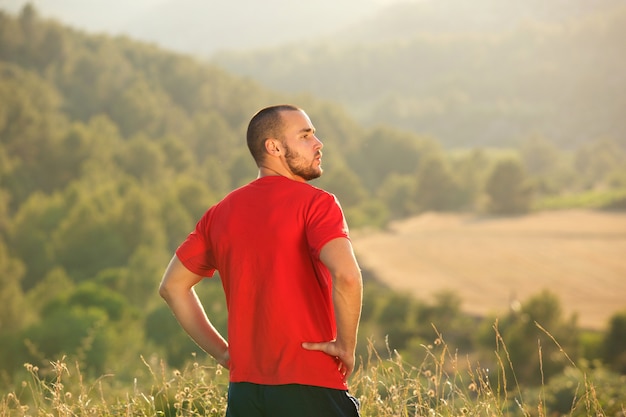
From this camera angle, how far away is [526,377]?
20547 millimetres

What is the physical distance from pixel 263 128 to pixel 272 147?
64 mm

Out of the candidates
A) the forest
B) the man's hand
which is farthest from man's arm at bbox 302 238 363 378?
the forest

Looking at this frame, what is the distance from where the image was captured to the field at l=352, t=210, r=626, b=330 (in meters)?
37.4

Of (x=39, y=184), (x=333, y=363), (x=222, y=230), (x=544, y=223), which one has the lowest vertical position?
(x=544, y=223)

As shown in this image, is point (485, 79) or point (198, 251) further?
point (485, 79)

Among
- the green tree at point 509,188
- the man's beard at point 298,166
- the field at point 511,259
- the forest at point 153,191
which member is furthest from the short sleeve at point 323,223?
the green tree at point 509,188

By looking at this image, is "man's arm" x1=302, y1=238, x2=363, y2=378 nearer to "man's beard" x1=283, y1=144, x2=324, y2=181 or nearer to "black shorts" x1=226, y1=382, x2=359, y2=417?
"black shorts" x1=226, y1=382, x2=359, y2=417

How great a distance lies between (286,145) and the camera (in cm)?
266

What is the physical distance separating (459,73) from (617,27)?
30.5 meters

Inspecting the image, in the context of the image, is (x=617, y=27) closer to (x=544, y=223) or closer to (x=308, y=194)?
(x=544, y=223)

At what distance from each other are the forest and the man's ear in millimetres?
5534

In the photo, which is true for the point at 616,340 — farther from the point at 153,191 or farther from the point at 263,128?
the point at 153,191

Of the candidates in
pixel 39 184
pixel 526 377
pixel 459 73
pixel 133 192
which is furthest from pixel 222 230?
pixel 459 73

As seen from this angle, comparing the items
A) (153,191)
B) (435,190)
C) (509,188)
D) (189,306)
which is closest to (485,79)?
(435,190)
